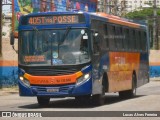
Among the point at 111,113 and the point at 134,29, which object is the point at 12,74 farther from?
the point at 111,113

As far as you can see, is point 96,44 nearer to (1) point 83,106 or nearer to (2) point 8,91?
(1) point 83,106

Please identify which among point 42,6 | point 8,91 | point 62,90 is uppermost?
point 42,6

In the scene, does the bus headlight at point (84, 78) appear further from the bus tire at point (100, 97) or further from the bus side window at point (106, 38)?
the bus side window at point (106, 38)

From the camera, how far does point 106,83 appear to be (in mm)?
21219

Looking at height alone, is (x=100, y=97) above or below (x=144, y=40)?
below

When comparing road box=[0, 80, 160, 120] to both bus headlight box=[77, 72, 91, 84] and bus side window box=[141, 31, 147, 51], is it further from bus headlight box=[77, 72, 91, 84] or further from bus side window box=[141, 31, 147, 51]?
bus side window box=[141, 31, 147, 51]

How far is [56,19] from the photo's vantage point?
19.5m

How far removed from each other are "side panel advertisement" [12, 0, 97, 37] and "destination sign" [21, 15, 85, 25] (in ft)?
62.9

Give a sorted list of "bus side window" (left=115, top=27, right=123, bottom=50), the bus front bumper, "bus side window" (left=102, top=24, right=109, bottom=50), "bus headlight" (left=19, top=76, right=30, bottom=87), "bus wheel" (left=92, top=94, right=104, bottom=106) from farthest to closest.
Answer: "bus side window" (left=115, top=27, right=123, bottom=50)
"bus side window" (left=102, top=24, right=109, bottom=50)
"bus wheel" (left=92, top=94, right=104, bottom=106)
"bus headlight" (left=19, top=76, right=30, bottom=87)
the bus front bumper

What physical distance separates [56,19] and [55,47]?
1.03 m

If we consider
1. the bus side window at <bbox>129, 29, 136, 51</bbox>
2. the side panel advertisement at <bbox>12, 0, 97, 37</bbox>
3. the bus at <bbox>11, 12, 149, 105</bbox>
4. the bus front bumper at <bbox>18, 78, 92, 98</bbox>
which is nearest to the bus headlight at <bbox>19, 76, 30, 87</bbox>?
the bus at <bbox>11, 12, 149, 105</bbox>

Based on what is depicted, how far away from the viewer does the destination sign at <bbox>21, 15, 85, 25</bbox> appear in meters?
19.3

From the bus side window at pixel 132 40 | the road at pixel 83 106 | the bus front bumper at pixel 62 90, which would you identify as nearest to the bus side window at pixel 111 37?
the road at pixel 83 106

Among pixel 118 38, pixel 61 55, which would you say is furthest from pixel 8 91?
pixel 61 55
